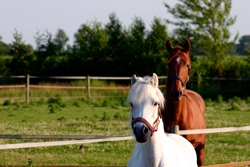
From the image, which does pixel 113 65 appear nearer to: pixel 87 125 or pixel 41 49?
pixel 41 49

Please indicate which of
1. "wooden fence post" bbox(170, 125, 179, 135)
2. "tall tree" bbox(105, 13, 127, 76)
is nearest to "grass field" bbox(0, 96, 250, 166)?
"wooden fence post" bbox(170, 125, 179, 135)

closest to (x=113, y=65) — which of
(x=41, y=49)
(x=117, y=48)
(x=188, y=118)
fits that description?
(x=117, y=48)

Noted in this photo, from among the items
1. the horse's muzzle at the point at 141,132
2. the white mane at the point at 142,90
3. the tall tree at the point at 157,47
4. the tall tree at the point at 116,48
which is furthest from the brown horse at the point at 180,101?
the tall tree at the point at 116,48

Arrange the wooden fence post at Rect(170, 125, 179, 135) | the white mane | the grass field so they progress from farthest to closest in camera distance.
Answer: the grass field, the wooden fence post at Rect(170, 125, 179, 135), the white mane

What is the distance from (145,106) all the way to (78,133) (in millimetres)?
6874

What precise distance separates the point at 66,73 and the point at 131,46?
6.77m

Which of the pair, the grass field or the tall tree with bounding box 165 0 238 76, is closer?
the grass field

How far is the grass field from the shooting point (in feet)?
21.7

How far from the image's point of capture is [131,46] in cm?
2698

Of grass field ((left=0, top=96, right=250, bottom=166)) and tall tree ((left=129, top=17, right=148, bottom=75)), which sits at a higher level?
tall tree ((left=129, top=17, right=148, bottom=75))

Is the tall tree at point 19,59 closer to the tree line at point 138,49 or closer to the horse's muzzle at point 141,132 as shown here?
the tree line at point 138,49

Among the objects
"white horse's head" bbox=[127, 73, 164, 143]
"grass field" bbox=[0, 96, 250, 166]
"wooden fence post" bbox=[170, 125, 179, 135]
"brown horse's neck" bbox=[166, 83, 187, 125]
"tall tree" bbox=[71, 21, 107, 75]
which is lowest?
"grass field" bbox=[0, 96, 250, 166]

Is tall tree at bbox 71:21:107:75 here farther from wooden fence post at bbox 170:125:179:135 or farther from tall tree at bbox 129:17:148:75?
wooden fence post at bbox 170:125:179:135

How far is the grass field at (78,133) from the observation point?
6.63 m
